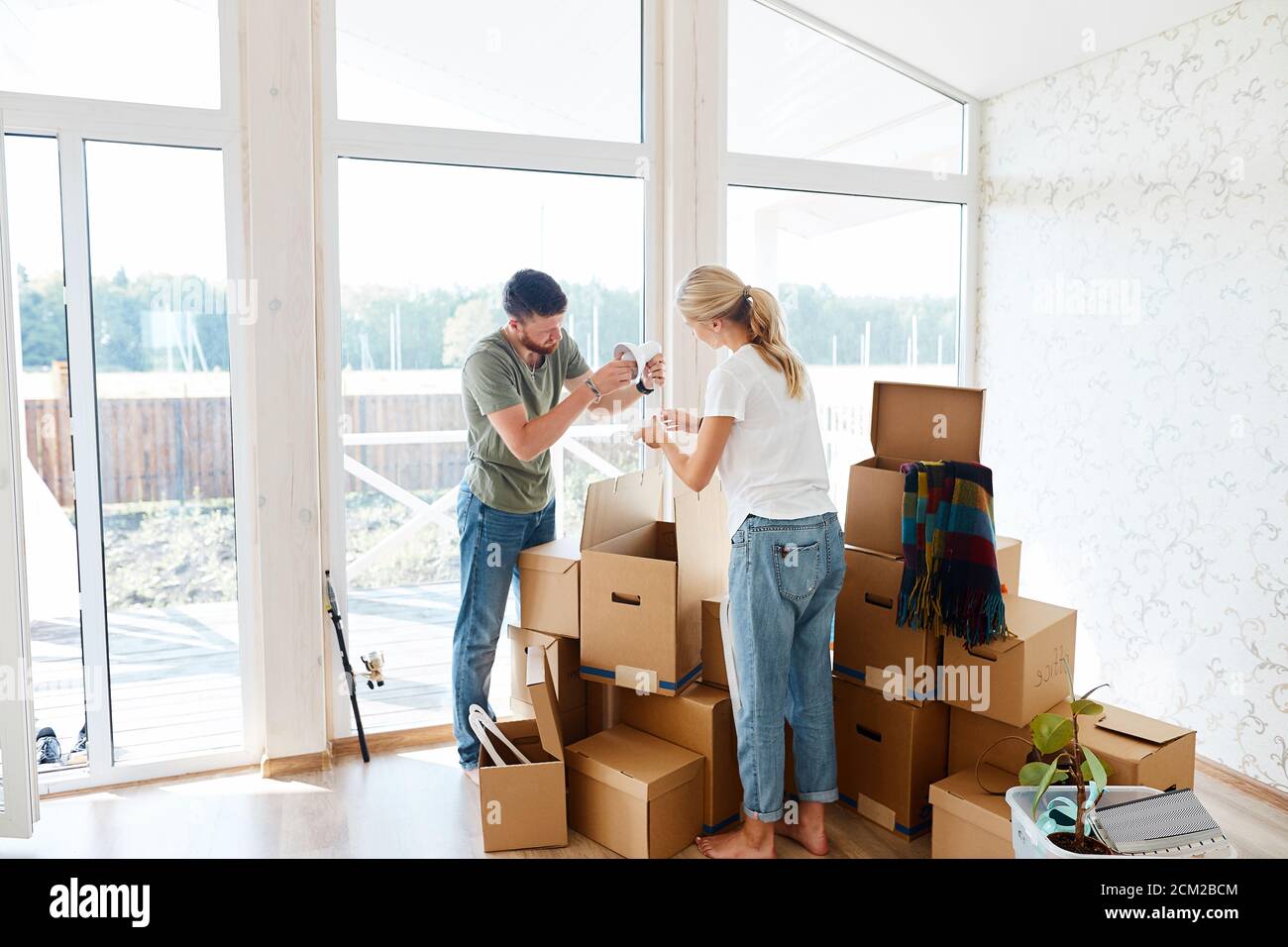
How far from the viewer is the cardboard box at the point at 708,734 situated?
2.47 metres

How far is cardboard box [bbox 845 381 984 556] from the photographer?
2.53 metres

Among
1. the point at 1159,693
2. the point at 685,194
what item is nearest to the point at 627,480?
the point at 685,194

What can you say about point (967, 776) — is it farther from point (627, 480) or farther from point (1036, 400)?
point (1036, 400)

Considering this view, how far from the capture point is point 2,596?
239cm

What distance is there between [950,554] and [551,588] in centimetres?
108

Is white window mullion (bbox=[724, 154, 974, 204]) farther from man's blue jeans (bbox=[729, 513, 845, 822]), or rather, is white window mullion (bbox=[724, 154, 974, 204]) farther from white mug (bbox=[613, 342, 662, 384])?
man's blue jeans (bbox=[729, 513, 845, 822])

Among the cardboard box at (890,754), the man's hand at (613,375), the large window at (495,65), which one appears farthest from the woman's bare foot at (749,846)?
the large window at (495,65)

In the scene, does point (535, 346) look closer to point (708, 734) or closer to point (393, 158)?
point (393, 158)

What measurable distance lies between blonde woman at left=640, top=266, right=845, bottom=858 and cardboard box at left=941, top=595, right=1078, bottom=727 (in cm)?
36

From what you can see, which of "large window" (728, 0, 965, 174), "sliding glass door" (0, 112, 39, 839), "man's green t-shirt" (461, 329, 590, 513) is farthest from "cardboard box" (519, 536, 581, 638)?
"large window" (728, 0, 965, 174)

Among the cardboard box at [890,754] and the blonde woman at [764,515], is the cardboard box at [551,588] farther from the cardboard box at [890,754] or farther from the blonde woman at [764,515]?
the cardboard box at [890,754]

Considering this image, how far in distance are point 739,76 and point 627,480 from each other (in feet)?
5.15

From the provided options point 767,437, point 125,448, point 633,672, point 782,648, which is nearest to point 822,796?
point 782,648

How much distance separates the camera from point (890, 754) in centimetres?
253
